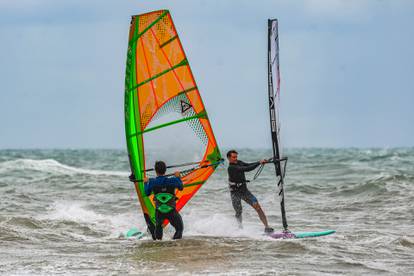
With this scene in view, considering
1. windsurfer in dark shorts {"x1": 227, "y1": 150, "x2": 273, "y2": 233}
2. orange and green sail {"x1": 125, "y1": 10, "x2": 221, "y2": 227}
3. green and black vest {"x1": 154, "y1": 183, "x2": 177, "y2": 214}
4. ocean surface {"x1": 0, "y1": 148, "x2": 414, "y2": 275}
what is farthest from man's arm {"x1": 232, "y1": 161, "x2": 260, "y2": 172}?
green and black vest {"x1": 154, "y1": 183, "x2": 177, "y2": 214}

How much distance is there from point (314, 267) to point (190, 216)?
5673 millimetres

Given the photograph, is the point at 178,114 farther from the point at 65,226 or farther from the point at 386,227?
the point at 386,227

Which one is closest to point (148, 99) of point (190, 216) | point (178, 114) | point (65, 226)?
point (178, 114)

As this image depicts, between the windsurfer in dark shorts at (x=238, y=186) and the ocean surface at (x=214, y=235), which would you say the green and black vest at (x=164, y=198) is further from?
the windsurfer in dark shorts at (x=238, y=186)

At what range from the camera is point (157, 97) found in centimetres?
973

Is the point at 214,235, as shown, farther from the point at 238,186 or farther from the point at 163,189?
the point at 163,189

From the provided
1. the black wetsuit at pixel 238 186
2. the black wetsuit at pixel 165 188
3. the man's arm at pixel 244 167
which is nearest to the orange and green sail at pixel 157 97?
the black wetsuit at pixel 238 186

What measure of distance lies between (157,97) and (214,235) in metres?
1.93

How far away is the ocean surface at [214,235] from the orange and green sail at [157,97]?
107 cm

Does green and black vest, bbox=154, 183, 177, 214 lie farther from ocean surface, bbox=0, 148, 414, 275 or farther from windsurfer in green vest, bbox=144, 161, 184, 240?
ocean surface, bbox=0, 148, 414, 275

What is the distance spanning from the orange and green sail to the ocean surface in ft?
3.50

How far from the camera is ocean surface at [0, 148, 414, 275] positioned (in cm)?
720

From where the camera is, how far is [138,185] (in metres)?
9.85

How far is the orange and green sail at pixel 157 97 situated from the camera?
379 inches
